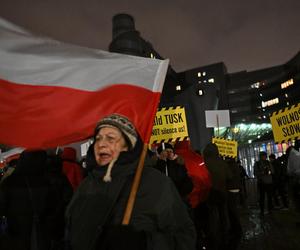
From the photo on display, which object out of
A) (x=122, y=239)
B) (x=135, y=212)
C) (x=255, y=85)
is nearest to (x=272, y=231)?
(x=135, y=212)

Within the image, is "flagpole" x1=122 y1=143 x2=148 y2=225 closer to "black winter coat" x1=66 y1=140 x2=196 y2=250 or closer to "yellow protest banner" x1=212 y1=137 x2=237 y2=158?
"black winter coat" x1=66 y1=140 x2=196 y2=250

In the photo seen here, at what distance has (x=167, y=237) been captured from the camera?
2447mm

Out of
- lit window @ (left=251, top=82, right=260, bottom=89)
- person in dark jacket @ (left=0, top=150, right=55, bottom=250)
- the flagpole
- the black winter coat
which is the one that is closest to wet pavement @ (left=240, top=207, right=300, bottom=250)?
person in dark jacket @ (left=0, top=150, right=55, bottom=250)

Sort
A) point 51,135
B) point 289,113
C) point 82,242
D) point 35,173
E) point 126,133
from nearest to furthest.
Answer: point 82,242 < point 126,133 < point 51,135 < point 35,173 < point 289,113

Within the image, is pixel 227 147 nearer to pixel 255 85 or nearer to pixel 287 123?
pixel 287 123

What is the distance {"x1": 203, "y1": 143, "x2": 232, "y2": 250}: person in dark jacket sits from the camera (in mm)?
7395

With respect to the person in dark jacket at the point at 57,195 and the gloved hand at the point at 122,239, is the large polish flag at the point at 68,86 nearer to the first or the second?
the person in dark jacket at the point at 57,195

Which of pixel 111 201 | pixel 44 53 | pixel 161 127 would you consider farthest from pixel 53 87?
pixel 161 127

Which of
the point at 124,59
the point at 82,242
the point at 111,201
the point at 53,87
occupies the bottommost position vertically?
the point at 82,242

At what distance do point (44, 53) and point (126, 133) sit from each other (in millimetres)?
1497

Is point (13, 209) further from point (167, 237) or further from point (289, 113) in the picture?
point (289, 113)

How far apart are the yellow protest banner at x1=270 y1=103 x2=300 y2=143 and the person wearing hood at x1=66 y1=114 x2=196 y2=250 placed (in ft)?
26.7

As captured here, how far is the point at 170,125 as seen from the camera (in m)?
9.45

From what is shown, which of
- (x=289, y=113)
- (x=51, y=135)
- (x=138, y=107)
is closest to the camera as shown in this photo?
(x=51, y=135)
